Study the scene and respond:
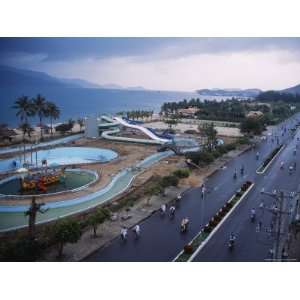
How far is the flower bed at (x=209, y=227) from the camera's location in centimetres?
987

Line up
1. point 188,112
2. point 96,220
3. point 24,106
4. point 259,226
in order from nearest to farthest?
point 96,220 < point 259,226 < point 24,106 < point 188,112

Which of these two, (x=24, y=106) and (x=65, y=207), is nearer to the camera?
(x=65, y=207)

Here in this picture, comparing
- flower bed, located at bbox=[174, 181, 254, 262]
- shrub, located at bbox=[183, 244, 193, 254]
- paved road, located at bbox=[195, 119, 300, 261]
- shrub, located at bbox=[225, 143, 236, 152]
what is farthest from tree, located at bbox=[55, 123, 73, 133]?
shrub, located at bbox=[183, 244, 193, 254]

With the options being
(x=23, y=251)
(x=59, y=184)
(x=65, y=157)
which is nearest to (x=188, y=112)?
(x=65, y=157)

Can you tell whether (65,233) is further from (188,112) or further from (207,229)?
(188,112)

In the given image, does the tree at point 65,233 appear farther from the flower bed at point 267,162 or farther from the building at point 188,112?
the building at point 188,112

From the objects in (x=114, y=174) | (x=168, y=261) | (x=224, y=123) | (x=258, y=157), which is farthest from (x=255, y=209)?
(x=224, y=123)

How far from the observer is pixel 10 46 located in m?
10.9

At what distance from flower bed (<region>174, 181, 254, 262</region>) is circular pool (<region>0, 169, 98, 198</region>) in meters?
Result: 7.01

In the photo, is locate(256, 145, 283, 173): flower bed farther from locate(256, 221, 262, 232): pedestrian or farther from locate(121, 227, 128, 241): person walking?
locate(121, 227, 128, 241): person walking

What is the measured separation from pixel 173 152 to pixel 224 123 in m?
20.0

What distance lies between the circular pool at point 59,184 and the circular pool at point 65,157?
2.62 meters

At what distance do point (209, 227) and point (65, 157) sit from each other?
15.8m

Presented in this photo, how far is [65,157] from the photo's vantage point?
2484 cm
